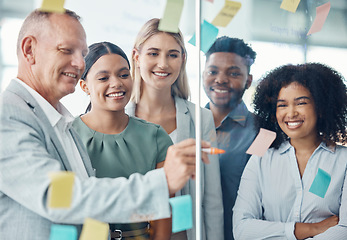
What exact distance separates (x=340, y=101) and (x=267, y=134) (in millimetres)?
463

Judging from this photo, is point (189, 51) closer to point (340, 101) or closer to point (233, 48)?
point (233, 48)

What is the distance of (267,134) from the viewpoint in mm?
2076

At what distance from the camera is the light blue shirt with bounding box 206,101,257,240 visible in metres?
1.99

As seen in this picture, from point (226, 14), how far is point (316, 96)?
655mm

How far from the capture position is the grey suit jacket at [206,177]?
6.05ft

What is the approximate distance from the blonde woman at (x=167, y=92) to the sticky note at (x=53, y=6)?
368 mm

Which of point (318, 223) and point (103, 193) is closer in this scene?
point (103, 193)

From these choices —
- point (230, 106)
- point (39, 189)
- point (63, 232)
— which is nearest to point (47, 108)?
point (39, 189)

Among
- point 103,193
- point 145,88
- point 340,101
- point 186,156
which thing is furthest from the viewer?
point 340,101

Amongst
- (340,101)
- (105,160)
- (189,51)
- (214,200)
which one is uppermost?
(189,51)

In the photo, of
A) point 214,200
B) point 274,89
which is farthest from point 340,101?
point 214,200

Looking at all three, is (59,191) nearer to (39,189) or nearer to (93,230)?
(39,189)

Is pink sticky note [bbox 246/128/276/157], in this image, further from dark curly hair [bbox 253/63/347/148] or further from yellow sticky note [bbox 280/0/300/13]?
yellow sticky note [bbox 280/0/300/13]

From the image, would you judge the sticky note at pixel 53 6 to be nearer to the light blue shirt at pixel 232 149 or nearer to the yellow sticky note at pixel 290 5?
the light blue shirt at pixel 232 149
